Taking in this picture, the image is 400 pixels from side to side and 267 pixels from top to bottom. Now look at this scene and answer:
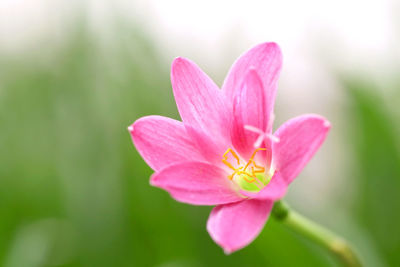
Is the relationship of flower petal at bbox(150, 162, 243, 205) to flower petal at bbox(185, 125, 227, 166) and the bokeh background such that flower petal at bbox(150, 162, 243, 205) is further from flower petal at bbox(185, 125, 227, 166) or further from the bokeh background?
the bokeh background

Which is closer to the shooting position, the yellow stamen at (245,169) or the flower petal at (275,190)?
the flower petal at (275,190)

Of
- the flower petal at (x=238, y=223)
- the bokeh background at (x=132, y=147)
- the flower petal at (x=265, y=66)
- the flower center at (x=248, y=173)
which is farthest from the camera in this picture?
the bokeh background at (x=132, y=147)

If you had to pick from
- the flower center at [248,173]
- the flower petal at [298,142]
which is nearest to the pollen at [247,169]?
the flower center at [248,173]

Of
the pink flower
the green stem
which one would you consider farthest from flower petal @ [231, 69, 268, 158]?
the green stem

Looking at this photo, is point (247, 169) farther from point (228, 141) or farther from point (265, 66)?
point (265, 66)

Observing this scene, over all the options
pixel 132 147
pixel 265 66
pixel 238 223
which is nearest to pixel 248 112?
pixel 265 66

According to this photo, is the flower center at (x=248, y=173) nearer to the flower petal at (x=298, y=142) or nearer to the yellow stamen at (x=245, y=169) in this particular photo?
the yellow stamen at (x=245, y=169)
